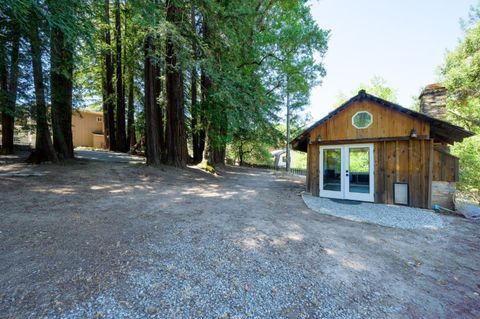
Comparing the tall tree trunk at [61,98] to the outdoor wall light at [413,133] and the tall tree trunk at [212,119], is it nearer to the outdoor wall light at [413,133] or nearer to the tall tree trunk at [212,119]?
the tall tree trunk at [212,119]

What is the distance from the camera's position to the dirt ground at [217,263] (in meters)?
2.05

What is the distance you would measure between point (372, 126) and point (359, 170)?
1.53 m

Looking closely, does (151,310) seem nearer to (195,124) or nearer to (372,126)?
(372,126)

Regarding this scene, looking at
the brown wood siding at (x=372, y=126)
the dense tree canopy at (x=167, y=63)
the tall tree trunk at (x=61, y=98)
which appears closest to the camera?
the dense tree canopy at (x=167, y=63)

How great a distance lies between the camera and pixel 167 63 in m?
9.58

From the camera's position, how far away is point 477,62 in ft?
38.7

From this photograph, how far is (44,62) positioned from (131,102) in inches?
408

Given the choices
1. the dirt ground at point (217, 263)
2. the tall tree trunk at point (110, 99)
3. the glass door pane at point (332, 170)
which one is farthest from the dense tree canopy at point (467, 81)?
the tall tree trunk at point (110, 99)

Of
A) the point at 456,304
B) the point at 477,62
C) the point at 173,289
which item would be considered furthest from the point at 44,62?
the point at 477,62

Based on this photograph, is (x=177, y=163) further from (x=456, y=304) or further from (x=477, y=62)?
(x=477, y=62)

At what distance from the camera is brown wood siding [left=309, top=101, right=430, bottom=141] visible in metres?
6.28

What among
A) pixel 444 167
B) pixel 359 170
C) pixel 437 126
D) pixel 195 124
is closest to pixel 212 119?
pixel 195 124

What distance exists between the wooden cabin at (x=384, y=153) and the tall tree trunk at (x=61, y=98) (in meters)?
8.41

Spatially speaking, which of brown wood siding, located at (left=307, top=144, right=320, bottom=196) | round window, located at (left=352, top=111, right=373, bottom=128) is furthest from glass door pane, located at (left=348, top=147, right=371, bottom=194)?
brown wood siding, located at (left=307, top=144, right=320, bottom=196)
